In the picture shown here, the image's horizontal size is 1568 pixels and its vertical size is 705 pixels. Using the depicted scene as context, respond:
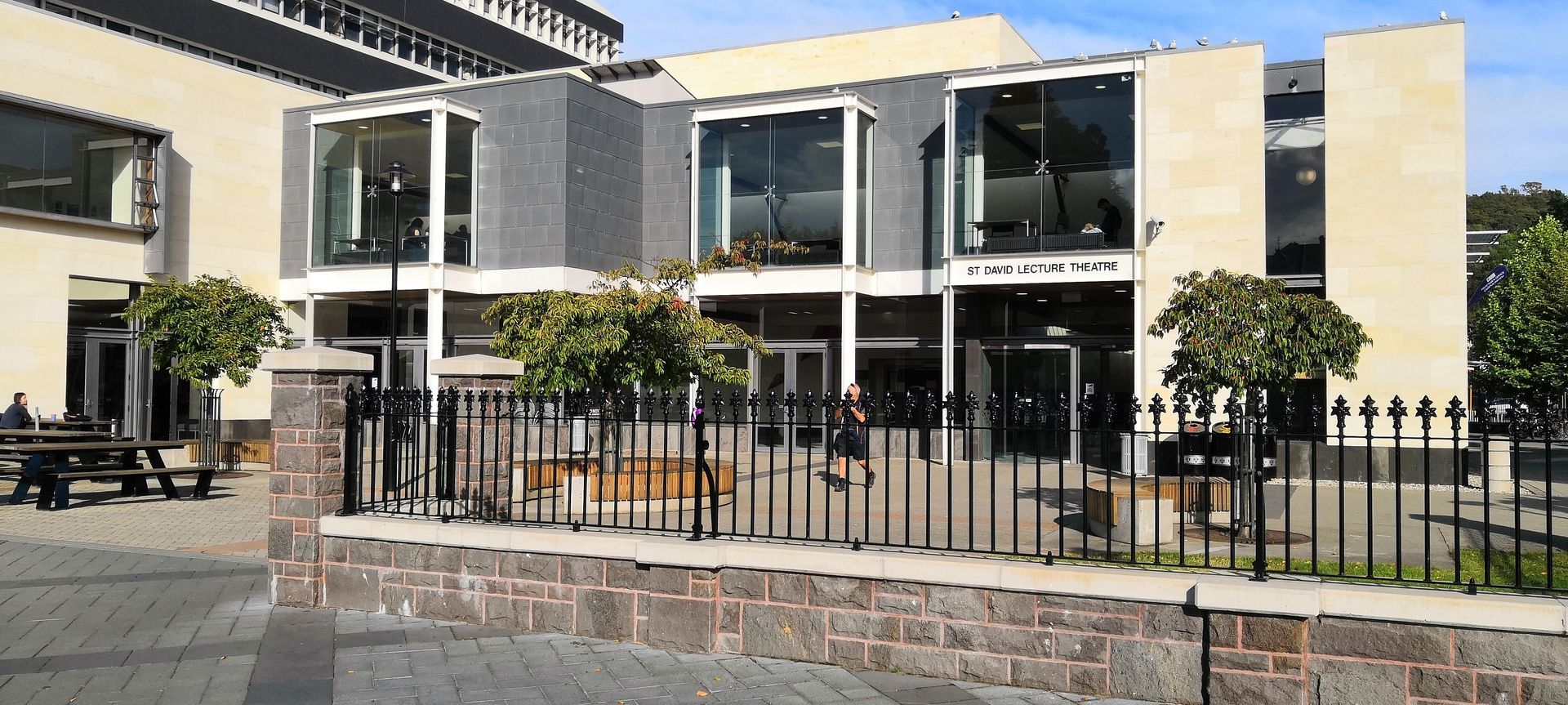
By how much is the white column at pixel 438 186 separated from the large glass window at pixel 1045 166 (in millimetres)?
10720

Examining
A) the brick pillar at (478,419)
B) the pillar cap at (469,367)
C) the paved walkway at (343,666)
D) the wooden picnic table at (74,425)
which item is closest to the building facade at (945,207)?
the wooden picnic table at (74,425)

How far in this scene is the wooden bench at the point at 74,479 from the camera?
14.9 m

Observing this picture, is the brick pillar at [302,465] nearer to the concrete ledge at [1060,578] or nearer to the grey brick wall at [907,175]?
the concrete ledge at [1060,578]

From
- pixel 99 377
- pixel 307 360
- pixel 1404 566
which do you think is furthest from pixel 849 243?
pixel 99 377

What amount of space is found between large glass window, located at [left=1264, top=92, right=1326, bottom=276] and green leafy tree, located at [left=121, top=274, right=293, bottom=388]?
18.0m

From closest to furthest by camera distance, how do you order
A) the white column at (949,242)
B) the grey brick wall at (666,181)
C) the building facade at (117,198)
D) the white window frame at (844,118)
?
the white column at (949,242), the building facade at (117,198), the white window frame at (844,118), the grey brick wall at (666,181)

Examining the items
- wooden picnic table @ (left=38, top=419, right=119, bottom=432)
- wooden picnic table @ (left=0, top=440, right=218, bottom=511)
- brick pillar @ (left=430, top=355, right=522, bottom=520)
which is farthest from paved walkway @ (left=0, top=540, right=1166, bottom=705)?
wooden picnic table @ (left=38, top=419, right=119, bottom=432)

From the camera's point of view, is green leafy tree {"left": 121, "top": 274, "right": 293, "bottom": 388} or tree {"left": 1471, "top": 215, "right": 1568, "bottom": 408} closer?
green leafy tree {"left": 121, "top": 274, "right": 293, "bottom": 388}

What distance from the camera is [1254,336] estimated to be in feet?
34.7

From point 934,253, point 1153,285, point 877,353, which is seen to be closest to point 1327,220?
point 1153,285

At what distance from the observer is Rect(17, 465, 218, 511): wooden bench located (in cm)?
1494

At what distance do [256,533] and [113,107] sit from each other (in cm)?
1601

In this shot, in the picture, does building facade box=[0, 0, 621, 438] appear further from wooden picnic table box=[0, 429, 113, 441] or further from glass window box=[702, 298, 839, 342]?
glass window box=[702, 298, 839, 342]

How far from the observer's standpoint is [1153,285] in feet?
67.3
